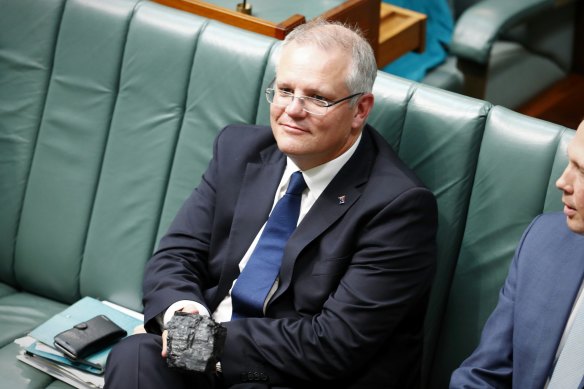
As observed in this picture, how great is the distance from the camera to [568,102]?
4531 millimetres

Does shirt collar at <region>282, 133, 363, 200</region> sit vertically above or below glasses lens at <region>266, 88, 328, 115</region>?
below

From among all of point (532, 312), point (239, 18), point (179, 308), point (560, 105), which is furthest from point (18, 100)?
point (560, 105)

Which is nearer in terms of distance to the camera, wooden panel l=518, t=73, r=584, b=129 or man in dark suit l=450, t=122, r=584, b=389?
man in dark suit l=450, t=122, r=584, b=389

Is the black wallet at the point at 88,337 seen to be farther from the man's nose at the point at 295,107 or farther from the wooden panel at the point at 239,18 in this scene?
the wooden panel at the point at 239,18

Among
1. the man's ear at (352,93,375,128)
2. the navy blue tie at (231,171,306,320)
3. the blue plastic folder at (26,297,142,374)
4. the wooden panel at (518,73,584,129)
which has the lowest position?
the wooden panel at (518,73,584,129)

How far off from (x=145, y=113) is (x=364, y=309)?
95 cm

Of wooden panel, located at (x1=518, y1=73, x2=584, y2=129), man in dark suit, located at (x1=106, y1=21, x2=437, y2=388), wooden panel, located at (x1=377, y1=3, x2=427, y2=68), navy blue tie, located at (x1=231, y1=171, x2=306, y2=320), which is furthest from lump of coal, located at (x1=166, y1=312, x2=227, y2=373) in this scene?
wooden panel, located at (x1=518, y1=73, x2=584, y2=129)

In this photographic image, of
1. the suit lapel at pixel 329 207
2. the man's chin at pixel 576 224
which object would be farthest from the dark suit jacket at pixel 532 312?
the suit lapel at pixel 329 207

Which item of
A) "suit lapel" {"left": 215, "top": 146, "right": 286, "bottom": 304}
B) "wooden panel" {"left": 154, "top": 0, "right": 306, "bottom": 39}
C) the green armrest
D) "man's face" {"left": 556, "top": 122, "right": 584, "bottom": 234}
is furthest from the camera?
the green armrest

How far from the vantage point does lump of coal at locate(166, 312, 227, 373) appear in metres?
2.07

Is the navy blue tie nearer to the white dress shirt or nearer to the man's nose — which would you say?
the white dress shirt

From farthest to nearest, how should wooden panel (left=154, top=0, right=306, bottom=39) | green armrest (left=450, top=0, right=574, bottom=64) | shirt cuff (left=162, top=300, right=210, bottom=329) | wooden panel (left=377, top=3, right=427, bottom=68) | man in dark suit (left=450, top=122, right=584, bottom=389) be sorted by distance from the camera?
green armrest (left=450, top=0, right=574, bottom=64)
wooden panel (left=377, top=3, right=427, bottom=68)
wooden panel (left=154, top=0, right=306, bottom=39)
shirt cuff (left=162, top=300, right=210, bottom=329)
man in dark suit (left=450, top=122, right=584, bottom=389)

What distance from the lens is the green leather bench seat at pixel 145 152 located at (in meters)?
2.36

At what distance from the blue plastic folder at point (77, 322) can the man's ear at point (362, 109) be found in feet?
2.73
